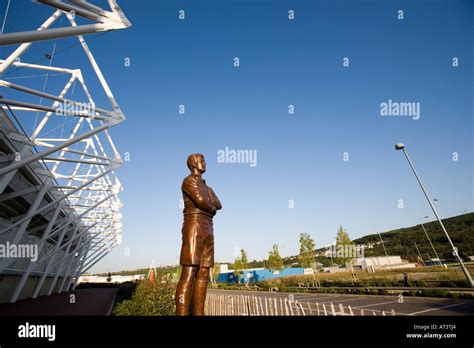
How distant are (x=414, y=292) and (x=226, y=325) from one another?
18.0 meters

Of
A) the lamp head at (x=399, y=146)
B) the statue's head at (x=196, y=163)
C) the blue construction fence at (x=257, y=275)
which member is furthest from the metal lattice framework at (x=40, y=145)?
the blue construction fence at (x=257, y=275)

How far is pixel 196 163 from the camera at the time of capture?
16.6 ft

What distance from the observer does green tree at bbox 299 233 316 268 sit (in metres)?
36.7

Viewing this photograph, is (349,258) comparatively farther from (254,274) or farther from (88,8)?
(88,8)

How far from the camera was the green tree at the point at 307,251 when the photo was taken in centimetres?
3669

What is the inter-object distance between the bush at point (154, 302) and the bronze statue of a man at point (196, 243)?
4.54 meters

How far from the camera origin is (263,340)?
258 cm

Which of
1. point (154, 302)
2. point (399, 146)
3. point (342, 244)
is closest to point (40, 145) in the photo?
point (154, 302)

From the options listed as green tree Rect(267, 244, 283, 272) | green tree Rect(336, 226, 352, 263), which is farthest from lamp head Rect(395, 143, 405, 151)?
green tree Rect(267, 244, 283, 272)

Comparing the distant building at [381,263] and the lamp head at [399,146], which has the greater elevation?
the lamp head at [399,146]

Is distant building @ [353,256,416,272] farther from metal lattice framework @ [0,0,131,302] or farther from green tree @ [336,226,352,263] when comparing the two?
metal lattice framework @ [0,0,131,302]

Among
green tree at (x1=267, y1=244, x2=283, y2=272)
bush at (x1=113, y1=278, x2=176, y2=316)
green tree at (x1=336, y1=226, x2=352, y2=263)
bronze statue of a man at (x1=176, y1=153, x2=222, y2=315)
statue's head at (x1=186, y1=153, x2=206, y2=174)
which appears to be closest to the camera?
bronze statue of a man at (x1=176, y1=153, x2=222, y2=315)

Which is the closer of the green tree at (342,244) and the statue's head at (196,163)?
the statue's head at (196,163)

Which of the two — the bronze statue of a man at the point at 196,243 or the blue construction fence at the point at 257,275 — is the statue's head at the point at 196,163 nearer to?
the bronze statue of a man at the point at 196,243
